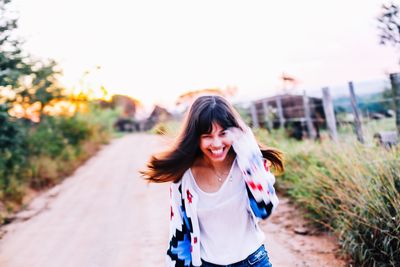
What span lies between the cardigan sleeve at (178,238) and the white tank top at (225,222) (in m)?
0.08

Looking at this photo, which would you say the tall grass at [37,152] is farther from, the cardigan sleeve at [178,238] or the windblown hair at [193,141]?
the cardigan sleeve at [178,238]

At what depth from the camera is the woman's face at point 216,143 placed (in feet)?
8.06

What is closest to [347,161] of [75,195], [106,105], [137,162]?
[75,195]

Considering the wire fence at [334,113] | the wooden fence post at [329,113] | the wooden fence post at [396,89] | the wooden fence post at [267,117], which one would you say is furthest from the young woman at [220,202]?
the wooden fence post at [267,117]

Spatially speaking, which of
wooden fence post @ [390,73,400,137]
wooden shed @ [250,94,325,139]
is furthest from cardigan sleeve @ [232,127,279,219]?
wooden shed @ [250,94,325,139]

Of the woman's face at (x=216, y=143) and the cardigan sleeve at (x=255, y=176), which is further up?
the woman's face at (x=216, y=143)

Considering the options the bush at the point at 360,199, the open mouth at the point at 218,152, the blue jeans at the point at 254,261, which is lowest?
the bush at the point at 360,199

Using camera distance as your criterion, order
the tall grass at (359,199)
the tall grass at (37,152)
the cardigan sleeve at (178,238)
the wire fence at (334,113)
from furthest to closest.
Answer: the tall grass at (37,152) → the wire fence at (334,113) → the tall grass at (359,199) → the cardigan sleeve at (178,238)

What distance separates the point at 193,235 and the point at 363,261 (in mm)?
2745

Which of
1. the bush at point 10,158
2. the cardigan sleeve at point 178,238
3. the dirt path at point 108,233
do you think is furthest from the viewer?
the bush at point 10,158

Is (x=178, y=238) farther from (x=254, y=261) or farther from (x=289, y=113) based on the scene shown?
(x=289, y=113)

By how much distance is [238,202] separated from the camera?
2475 millimetres

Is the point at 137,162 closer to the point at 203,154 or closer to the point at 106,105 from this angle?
the point at 203,154

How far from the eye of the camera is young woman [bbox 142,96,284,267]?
2434 mm
